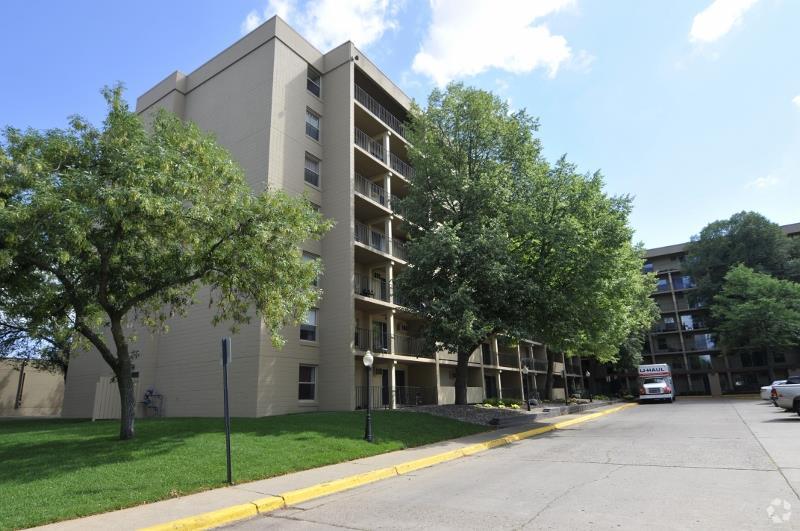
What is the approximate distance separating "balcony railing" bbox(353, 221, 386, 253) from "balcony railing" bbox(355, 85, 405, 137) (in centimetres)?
688

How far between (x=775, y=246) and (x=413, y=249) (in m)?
58.3

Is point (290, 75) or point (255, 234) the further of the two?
point (290, 75)

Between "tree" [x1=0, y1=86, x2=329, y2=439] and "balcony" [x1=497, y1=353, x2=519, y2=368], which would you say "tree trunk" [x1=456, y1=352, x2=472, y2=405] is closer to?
"tree" [x1=0, y1=86, x2=329, y2=439]

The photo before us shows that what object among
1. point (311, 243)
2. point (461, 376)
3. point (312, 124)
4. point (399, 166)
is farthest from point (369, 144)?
point (461, 376)

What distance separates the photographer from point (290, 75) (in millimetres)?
24938

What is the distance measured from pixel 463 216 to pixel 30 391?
44.8 meters

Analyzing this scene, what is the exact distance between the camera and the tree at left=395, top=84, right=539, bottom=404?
20031 mm

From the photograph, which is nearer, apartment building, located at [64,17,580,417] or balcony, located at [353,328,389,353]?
apartment building, located at [64,17,580,417]

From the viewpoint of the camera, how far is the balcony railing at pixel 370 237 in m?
26.3

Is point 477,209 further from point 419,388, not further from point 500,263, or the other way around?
point 419,388

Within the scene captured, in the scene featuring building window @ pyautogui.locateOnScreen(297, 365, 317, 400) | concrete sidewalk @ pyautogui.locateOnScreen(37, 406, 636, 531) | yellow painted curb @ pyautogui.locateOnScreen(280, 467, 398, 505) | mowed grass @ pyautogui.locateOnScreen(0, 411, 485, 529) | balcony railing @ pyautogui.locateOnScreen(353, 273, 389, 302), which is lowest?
yellow painted curb @ pyautogui.locateOnScreen(280, 467, 398, 505)

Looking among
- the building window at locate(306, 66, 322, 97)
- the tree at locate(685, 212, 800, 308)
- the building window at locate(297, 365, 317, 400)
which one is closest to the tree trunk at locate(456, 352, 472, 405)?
the building window at locate(297, 365, 317, 400)

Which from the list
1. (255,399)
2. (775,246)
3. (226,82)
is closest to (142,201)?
(255,399)

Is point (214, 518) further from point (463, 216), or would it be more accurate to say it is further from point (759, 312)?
point (759, 312)
